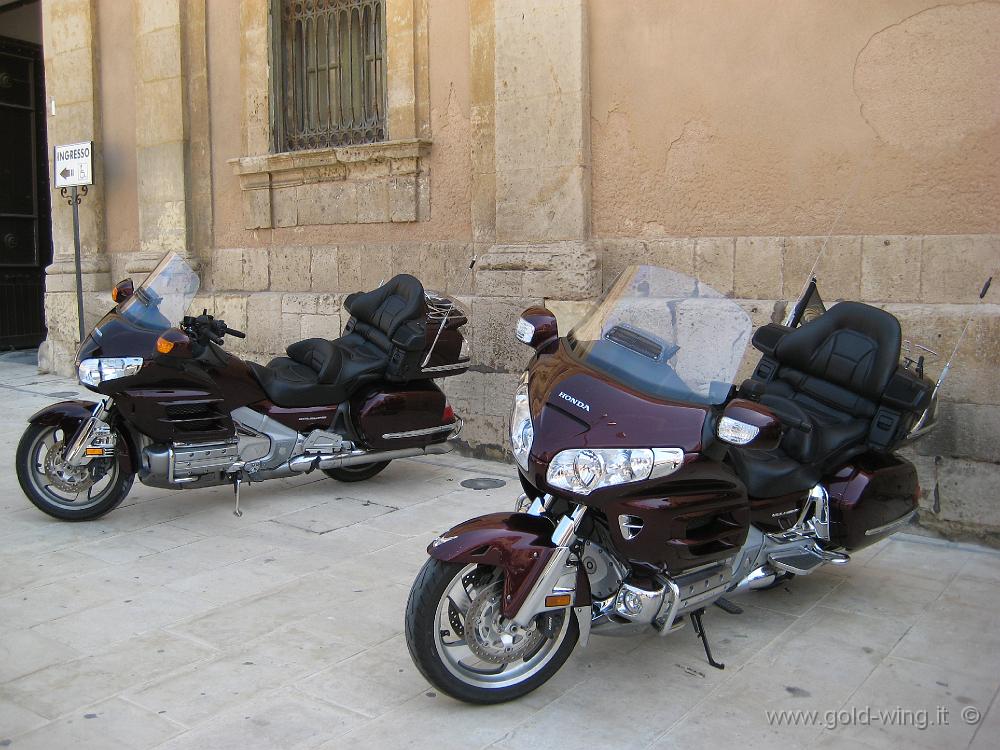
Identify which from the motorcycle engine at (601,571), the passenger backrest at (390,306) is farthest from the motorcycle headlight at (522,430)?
the passenger backrest at (390,306)

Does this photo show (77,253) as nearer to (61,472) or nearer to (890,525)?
(61,472)

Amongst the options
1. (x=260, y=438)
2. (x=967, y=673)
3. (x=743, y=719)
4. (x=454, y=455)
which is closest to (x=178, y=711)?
(x=743, y=719)

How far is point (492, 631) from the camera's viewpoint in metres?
3.00

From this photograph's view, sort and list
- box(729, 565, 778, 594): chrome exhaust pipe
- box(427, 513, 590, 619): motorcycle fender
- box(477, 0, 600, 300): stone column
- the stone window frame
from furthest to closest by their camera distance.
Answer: the stone window frame → box(477, 0, 600, 300): stone column → box(729, 565, 778, 594): chrome exhaust pipe → box(427, 513, 590, 619): motorcycle fender

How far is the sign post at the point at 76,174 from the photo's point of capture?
30.0ft

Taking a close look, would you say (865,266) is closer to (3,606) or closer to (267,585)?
(267,585)

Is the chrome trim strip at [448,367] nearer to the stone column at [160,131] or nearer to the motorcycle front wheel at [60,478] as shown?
the motorcycle front wheel at [60,478]

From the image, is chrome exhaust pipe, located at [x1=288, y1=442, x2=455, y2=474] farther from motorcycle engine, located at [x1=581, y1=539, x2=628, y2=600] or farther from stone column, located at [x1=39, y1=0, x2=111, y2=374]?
stone column, located at [x1=39, y1=0, x2=111, y2=374]

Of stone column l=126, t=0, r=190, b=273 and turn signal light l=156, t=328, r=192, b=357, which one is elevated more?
stone column l=126, t=0, r=190, b=273

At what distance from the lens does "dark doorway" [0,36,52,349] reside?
39.6 feet

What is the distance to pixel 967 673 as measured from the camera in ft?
11.0

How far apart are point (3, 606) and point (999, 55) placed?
5.37 metres

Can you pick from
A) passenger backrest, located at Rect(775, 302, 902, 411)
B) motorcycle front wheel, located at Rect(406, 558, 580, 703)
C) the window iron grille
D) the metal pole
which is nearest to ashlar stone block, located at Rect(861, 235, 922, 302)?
passenger backrest, located at Rect(775, 302, 902, 411)

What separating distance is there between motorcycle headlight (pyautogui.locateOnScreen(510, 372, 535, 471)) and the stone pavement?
0.80m
